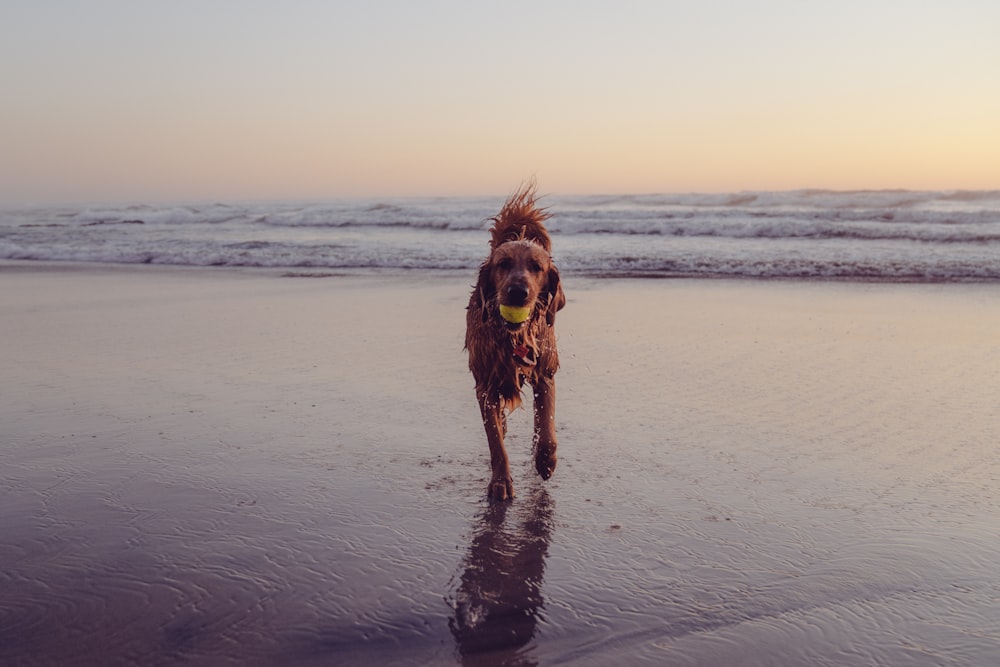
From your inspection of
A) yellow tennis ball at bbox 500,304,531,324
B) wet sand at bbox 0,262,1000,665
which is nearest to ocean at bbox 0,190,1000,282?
wet sand at bbox 0,262,1000,665

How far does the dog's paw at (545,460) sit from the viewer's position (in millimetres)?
4430

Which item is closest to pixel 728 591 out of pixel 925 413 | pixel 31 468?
pixel 925 413

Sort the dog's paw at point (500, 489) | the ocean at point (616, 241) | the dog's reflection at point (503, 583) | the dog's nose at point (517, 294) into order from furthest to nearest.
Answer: the ocean at point (616, 241) → the dog's paw at point (500, 489) → the dog's nose at point (517, 294) → the dog's reflection at point (503, 583)

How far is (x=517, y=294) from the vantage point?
3.92 meters

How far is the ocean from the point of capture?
642 inches

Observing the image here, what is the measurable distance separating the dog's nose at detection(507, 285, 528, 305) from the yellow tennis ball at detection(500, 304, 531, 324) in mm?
42

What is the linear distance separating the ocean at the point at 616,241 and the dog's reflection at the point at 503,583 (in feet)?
38.5

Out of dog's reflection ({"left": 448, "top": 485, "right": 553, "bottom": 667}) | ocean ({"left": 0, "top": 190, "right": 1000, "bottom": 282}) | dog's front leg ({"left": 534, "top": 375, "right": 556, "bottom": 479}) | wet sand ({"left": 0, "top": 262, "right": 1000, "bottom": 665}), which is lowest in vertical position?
dog's reflection ({"left": 448, "top": 485, "right": 553, "bottom": 667})

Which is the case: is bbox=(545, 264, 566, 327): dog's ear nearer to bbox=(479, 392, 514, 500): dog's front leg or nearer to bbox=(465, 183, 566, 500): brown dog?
bbox=(465, 183, 566, 500): brown dog

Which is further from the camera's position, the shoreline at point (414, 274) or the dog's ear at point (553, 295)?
the shoreline at point (414, 274)

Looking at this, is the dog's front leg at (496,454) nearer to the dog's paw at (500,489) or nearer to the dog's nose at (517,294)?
the dog's paw at (500,489)

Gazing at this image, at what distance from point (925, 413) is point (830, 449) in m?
1.14

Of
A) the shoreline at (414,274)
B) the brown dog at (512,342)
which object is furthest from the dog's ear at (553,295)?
the shoreline at (414,274)

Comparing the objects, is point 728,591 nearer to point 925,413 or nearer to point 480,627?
point 480,627
